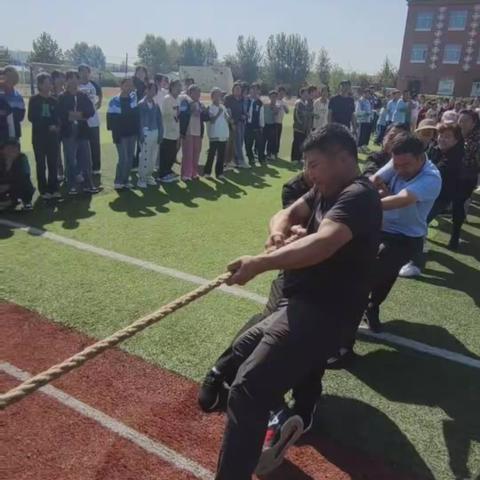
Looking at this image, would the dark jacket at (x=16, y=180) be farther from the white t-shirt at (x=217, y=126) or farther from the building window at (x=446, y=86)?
the building window at (x=446, y=86)

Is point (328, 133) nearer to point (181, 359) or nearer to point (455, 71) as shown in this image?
point (181, 359)

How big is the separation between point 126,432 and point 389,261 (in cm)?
285

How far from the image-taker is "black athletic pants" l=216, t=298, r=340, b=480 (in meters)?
2.52

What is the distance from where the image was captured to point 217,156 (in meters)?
11.6

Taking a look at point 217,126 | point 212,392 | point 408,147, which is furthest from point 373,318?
point 217,126

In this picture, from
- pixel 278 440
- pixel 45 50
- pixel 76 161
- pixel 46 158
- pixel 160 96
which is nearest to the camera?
pixel 278 440

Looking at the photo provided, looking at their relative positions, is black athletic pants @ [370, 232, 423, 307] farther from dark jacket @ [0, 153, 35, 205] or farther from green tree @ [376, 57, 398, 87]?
green tree @ [376, 57, 398, 87]

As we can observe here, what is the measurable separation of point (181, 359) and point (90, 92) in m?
8.11

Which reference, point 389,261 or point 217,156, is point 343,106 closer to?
point 217,156

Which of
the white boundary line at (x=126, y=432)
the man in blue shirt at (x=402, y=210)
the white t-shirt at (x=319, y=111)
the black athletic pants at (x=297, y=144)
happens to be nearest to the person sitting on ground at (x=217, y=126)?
the black athletic pants at (x=297, y=144)

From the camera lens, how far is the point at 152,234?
7238 mm

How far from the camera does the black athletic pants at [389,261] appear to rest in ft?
15.3

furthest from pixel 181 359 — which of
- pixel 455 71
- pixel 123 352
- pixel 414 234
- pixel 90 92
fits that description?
pixel 455 71

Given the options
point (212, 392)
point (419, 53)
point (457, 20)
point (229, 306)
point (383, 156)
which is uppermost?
point (457, 20)
